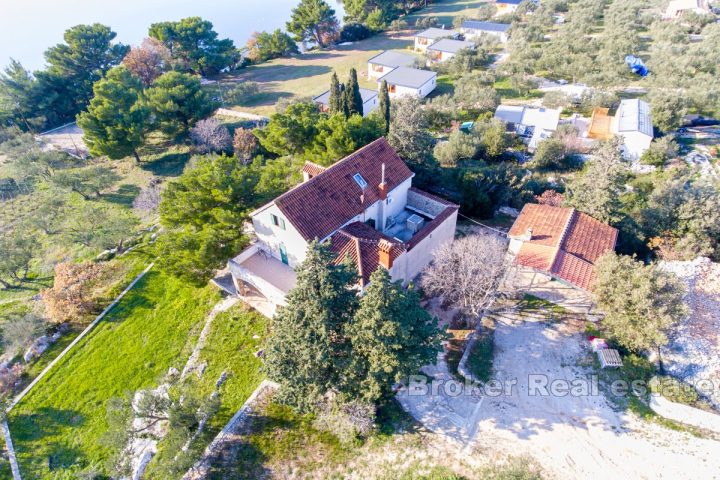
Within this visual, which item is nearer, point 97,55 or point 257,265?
point 257,265

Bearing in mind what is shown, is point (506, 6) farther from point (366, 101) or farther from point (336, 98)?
point (336, 98)

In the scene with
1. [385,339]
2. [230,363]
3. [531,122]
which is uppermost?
[385,339]

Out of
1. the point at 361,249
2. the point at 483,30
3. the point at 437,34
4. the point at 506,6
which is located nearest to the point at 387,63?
the point at 437,34

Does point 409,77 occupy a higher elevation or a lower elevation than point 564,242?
higher

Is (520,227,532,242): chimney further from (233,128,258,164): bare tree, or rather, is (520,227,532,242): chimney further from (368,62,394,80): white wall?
(368,62,394,80): white wall

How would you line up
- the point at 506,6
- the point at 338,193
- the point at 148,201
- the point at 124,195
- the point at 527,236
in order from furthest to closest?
the point at 506,6, the point at 124,195, the point at 148,201, the point at 527,236, the point at 338,193

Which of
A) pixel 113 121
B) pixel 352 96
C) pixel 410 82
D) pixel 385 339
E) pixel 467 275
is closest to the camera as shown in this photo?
pixel 385 339

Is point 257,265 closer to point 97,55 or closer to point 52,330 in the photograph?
point 52,330

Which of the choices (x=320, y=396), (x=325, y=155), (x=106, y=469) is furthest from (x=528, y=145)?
(x=106, y=469)
